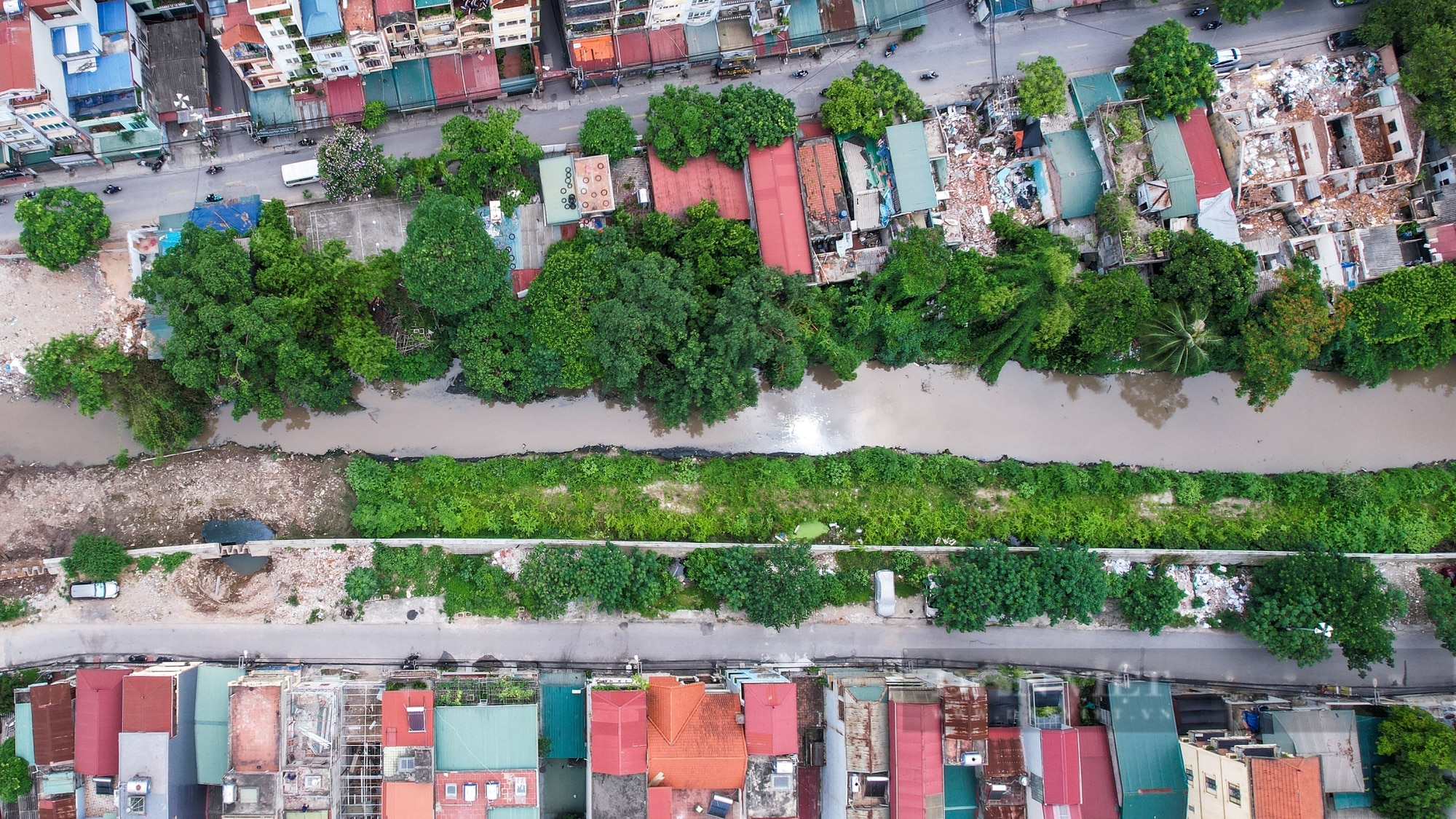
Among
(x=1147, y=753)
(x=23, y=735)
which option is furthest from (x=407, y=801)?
(x=1147, y=753)

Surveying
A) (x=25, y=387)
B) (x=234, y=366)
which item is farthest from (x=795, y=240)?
(x=25, y=387)

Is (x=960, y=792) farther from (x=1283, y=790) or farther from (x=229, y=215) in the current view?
(x=229, y=215)

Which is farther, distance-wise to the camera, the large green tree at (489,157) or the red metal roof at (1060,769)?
the large green tree at (489,157)

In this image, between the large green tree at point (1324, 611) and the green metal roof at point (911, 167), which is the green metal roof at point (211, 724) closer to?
the green metal roof at point (911, 167)

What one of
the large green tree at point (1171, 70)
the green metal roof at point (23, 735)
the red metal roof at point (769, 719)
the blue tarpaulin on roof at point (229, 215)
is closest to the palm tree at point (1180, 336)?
the large green tree at point (1171, 70)

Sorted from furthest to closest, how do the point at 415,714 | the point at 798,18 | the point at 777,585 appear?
1. the point at 798,18
2. the point at 777,585
3. the point at 415,714

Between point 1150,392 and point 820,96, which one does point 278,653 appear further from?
point 1150,392
